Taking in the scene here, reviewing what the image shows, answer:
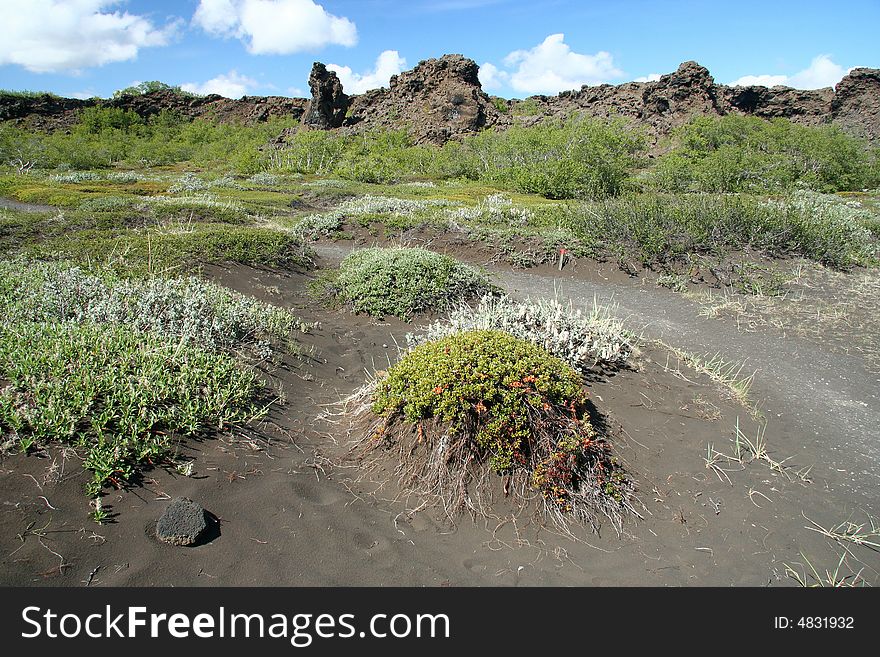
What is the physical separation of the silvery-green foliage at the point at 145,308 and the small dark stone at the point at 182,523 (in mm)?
1876

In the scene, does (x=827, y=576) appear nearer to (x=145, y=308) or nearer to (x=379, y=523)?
(x=379, y=523)

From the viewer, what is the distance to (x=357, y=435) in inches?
157

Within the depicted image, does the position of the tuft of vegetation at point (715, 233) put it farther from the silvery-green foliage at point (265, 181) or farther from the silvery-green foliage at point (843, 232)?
the silvery-green foliage at point (265, 181)

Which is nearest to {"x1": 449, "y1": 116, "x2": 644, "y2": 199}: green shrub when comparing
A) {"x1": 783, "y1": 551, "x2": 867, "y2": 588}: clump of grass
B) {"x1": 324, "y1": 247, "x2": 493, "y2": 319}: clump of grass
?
{"x1": 324, "y1": 247, "x2": 493, "y2": 319}: clump of grass

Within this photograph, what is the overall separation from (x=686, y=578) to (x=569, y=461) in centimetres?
90

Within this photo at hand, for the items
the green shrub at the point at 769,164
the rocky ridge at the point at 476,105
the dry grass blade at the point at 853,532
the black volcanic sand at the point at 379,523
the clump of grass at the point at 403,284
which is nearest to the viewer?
the black volcanic sand at the point at 379,523

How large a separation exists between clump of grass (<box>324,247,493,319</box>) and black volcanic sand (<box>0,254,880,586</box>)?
2.52 m

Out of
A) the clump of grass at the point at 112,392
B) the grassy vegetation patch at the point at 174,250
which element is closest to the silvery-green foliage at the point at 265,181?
the grassy vegetation patch at the point at 174,250

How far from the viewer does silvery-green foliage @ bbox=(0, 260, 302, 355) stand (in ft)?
15.3

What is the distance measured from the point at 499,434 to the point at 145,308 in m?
3.50

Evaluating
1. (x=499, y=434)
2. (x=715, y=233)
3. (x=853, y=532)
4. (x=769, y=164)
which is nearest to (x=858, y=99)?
(x=769, y=164)

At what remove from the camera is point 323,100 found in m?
64.3

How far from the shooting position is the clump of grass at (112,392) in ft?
10.1

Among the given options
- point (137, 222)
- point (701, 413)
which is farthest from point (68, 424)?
point (137, 222)
